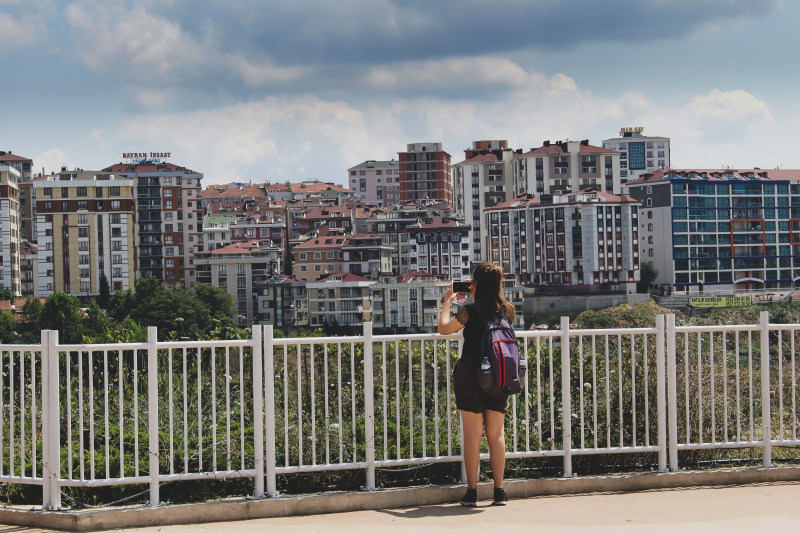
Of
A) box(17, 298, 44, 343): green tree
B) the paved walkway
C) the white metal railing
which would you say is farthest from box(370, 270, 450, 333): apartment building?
the paved walkway

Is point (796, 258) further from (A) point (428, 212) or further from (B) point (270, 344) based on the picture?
(B) point (270, 344)

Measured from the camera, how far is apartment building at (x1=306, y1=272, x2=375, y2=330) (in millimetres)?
91688

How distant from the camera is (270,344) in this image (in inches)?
231

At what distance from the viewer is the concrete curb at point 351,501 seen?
18.3ft

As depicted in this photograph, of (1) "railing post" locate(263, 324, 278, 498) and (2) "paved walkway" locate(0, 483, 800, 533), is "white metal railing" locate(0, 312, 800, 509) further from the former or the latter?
(2) "paved walkway" locate(0, 483, 800, 533)

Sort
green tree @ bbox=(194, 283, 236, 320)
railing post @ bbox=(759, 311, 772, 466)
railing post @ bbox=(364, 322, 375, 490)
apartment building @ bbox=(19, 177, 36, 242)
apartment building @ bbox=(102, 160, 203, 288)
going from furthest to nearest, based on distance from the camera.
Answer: apartment building @ bbox=(19, 177, 36, 242)
apartment building @ bbox=(102, 160, 203, 288)
green tree @ bbox=(194, 283, 236, 320)
railing post @ bbox=(759, 311, 772, 466)
railing post @ bbox=(364, 322, 375, 490)

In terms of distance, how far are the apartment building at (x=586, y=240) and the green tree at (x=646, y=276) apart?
2636 millimetres

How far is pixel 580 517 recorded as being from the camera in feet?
18.6

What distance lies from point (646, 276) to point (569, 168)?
66.3 ft

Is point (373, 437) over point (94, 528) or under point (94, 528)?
over

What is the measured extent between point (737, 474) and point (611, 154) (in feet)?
386

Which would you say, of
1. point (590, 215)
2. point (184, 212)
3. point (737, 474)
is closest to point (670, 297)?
point (590, 215)

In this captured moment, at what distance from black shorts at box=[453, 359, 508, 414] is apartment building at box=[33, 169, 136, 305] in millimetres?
97630

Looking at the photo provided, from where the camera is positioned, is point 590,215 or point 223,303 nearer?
point 223,303
